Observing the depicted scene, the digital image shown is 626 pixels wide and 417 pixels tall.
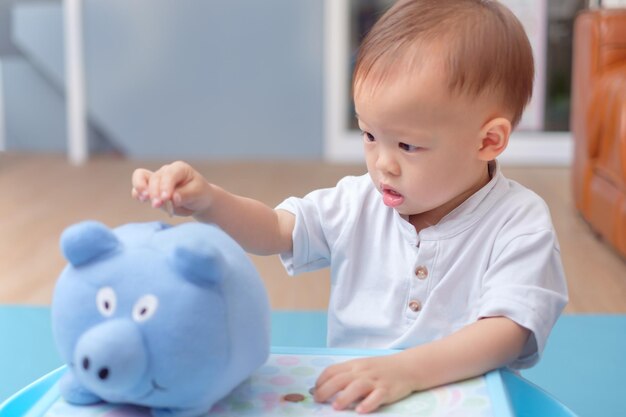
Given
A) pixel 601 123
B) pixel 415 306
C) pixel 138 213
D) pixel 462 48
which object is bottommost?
pixel 138 213

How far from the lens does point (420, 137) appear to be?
79cm

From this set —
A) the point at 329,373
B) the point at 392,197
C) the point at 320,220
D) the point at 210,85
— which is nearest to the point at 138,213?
the point at 210,85

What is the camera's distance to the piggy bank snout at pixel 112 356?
22.9 inches

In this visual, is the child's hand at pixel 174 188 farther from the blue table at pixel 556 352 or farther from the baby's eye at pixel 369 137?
the blue table at pixel 556 352

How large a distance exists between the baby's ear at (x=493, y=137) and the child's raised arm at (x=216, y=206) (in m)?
0.21

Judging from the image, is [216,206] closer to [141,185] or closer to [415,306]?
[141,185]

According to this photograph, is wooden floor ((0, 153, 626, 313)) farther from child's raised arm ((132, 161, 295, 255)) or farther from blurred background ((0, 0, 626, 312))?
child's raised arm ((132, 161, 295, 255))

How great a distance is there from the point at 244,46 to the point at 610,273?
203 centimetres

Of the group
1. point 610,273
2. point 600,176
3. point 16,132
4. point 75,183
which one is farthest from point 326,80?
point 610,273

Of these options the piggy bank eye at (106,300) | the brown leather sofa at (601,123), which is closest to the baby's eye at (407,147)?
the piggy bank eye at (106,300)

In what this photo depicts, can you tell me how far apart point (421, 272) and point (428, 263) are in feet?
0.04

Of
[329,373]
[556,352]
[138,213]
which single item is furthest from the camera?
[138,213]

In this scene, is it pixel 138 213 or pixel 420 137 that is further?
pixel 138 213

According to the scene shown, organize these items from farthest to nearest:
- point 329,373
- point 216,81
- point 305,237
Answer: point 216,81 → point 305,237 → point 329,373
